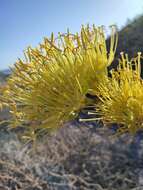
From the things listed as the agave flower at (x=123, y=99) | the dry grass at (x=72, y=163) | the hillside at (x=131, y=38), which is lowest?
the dry grass at (x=72, y=163)

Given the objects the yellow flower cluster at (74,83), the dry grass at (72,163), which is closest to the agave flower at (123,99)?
the yellow flower cluster at (74,83)

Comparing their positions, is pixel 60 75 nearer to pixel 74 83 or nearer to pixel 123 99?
pixel 74 83

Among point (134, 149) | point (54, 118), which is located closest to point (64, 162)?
point (134, 149)

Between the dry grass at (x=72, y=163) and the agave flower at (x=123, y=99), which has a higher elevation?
the agave flower at (x=123, y=99)

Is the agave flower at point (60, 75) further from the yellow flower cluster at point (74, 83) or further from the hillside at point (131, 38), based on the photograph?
the hillside at point (131, 38)

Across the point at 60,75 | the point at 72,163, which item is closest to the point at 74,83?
the point at 60,75

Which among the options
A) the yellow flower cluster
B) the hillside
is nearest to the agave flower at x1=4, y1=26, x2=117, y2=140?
the yellow flower cluster
